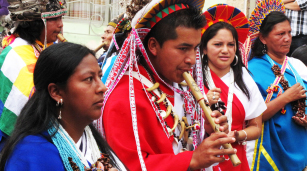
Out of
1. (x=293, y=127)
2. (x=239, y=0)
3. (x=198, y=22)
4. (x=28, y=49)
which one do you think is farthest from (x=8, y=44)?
(x=239, y=0)

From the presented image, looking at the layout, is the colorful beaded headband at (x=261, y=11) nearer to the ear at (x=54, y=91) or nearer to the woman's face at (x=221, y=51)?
the woman's face at (x=221, y=51)

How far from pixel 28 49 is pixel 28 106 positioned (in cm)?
177

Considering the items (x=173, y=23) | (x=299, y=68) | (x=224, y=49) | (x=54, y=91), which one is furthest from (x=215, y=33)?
(x=54, y=91)

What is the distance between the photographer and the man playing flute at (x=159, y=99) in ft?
6.84

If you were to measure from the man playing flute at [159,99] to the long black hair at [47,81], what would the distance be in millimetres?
353

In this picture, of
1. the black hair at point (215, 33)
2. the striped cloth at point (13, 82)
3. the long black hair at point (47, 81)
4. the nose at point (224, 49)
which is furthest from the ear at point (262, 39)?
the long black hair at point (47, 81)

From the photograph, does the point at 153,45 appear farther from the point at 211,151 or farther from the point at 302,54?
the point at 302,54

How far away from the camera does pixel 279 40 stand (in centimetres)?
391

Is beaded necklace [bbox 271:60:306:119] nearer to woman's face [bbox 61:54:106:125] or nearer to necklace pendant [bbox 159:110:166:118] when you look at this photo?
necklace pendant [bbox 159:110:166:118]

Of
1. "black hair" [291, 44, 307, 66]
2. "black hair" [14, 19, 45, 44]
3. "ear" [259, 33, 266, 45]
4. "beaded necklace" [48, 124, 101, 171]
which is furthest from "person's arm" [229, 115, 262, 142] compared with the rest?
"black hair" [14, 19, 45, 44]

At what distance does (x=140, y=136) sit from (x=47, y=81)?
Answer: 597 mm

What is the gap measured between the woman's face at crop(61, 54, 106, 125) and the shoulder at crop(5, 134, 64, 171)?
230 millimetres

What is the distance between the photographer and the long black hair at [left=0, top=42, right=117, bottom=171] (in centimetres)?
185

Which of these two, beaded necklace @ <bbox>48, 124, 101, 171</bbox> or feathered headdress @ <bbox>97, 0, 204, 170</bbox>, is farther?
feathered headdress @ <bbox>97, 0, 204, 170</bbox>
